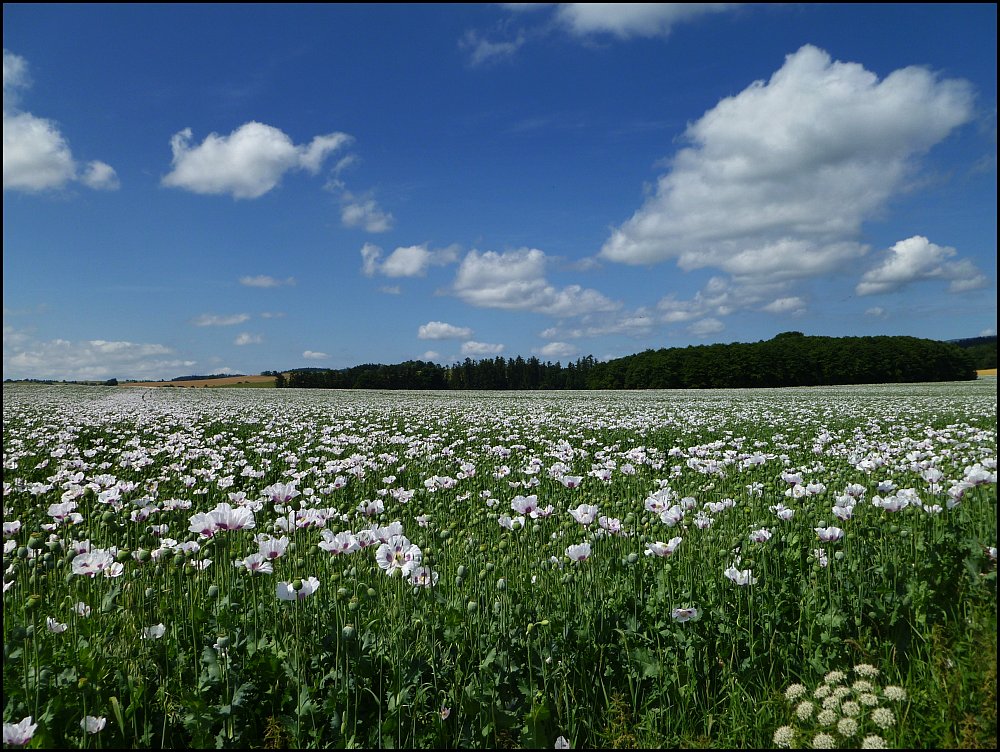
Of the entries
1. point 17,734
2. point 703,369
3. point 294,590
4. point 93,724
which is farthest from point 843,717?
point 703,369

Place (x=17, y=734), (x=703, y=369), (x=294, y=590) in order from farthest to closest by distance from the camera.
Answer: (x=703, y=369)
(x=294, y=590)
(x=17, y=734)

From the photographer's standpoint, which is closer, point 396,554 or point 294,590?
point 294,590

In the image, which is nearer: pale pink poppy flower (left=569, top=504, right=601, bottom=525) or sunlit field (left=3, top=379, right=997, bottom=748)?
sunlit field (left=3, top=379, right=997, bottom=748)

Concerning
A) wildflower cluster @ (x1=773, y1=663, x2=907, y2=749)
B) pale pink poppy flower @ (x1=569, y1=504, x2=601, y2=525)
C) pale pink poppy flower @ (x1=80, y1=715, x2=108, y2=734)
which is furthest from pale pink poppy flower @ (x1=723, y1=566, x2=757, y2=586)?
pale pink poppy flower @ (x1=80, y1=715, x2=108, y2=734)

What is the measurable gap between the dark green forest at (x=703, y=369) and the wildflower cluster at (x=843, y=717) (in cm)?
136

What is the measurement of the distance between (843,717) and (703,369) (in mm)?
73776

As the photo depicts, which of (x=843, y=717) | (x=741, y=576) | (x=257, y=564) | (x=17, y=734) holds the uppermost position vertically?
(x=257, y=564)

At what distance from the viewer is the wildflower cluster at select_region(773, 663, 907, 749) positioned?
7.53 ft

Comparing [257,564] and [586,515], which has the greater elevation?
[586,515]

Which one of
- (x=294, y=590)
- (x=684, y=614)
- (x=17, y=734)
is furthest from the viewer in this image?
(x=684, y=614)

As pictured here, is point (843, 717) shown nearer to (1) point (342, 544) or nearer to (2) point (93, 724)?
(1) point (342, 544)

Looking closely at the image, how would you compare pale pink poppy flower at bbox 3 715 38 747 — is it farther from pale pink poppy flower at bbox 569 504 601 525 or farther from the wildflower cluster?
the wildflower cluster

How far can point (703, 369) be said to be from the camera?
72.5m

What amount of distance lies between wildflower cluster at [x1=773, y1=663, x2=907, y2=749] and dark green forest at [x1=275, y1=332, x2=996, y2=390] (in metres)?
1.36
